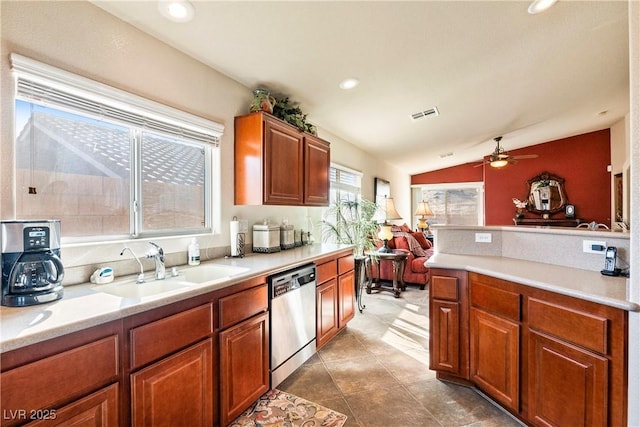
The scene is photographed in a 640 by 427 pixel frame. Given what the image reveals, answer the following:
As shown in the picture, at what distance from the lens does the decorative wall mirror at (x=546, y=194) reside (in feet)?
22.3

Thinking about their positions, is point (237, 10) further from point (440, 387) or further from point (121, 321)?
point (440, 387)

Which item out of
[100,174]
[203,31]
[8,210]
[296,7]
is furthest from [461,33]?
[8,210]

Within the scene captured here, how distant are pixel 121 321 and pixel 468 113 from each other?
4460 mm

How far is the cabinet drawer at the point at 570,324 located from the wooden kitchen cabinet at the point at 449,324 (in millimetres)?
511

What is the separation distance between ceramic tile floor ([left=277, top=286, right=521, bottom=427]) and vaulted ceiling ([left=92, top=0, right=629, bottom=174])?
8.35 ft

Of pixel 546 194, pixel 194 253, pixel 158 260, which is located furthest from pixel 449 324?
pixel 546 194

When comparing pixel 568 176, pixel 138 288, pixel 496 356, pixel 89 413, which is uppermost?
pixel 568 176

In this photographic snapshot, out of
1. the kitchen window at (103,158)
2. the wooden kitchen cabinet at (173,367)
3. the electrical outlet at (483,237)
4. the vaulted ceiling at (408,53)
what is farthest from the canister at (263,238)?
the electrical outlet at (483,237)

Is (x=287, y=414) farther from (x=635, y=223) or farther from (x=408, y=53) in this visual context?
(x=408, y=53)

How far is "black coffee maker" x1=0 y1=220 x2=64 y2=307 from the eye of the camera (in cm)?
119

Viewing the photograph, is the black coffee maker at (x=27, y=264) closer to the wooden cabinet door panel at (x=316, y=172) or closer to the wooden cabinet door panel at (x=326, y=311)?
the wooden cabinet door panel at (x=326, y=311)

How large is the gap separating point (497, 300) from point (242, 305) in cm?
168

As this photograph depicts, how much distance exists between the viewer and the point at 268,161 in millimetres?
2520

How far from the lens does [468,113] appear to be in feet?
13.4
